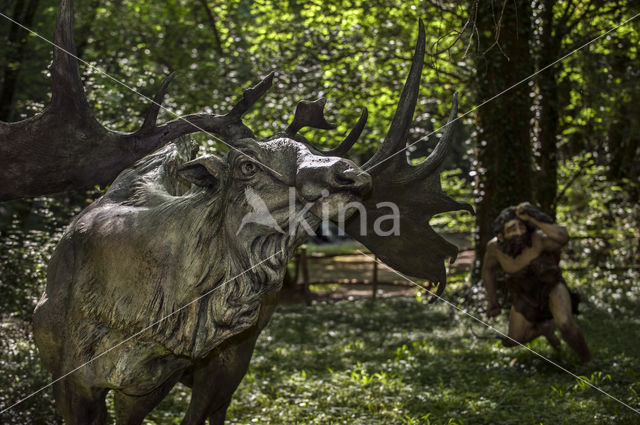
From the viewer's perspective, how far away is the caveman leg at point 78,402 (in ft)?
11.4

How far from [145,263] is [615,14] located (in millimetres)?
12967

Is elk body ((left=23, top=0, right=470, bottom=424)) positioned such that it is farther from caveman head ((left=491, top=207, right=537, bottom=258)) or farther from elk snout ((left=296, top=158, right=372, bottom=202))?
caveman head ((left=491, top=207, right=537, bottom=258))

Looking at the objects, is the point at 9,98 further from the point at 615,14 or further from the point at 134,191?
the point at 615,14

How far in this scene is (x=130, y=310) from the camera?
A: 3.21m

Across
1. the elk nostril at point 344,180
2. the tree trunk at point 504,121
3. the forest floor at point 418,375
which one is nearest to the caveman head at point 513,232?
the forest floor at point 418,375

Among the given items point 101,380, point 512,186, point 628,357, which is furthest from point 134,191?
point 512,186

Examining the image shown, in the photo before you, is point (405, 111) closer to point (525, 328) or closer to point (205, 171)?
point (205, 171)

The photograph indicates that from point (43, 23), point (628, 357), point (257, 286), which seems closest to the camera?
point (257, 286)

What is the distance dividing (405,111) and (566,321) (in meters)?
4.74

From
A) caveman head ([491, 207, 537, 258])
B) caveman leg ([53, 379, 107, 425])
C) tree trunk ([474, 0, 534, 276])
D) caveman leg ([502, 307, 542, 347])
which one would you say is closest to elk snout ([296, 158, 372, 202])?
caveman leg ([53, 379, 107, 425])

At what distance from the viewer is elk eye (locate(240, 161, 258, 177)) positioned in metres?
3.21

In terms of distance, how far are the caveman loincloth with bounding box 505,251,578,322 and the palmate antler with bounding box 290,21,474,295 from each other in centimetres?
369

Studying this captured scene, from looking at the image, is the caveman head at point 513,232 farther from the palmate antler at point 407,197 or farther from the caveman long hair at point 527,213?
the palmate antler at point 407,197

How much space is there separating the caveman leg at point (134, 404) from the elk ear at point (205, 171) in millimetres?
1202
